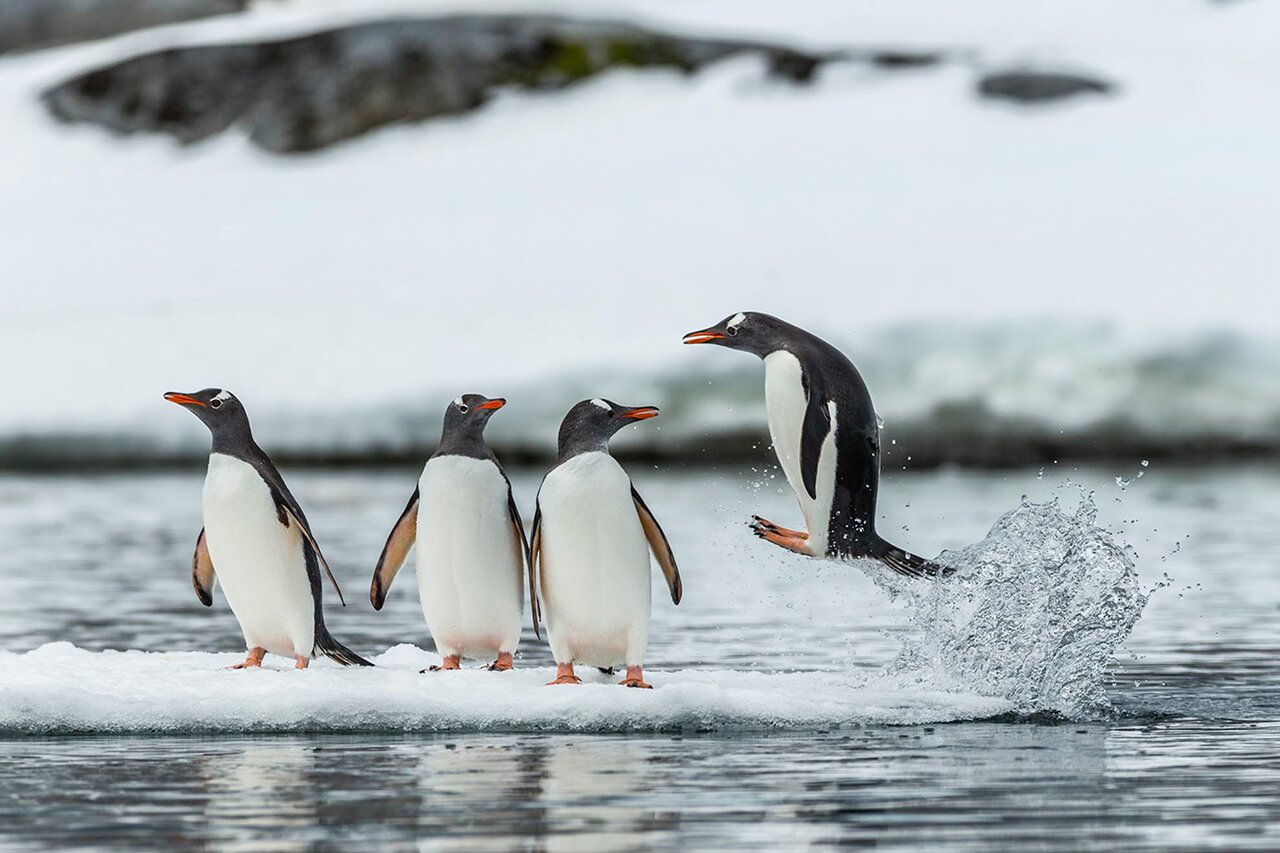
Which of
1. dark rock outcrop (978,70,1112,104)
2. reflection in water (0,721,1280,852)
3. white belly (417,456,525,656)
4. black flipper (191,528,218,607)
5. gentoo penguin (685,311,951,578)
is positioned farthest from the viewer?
dark rock outcrop (978,70,1112,104)

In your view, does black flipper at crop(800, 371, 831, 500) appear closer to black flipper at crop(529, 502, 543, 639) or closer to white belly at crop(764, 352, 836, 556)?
white belly at crop(764, 352, 836, 556)

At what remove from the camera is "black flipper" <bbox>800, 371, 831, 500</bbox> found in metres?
8.42

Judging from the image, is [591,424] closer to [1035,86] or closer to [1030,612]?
[1030,612]

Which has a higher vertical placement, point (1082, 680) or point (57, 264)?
point (57, 264)

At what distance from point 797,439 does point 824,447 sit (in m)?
0.10

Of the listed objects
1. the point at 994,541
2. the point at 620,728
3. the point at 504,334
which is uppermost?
the point at 504,334

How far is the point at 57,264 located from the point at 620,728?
27.0 m

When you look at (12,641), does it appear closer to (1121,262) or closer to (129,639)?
(129,639)

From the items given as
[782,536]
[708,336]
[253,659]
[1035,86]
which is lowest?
[253,659]

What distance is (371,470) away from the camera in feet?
92.6

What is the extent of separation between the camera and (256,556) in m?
8.34

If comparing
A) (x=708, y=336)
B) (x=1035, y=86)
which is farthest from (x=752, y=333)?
(x=1035, y=86)

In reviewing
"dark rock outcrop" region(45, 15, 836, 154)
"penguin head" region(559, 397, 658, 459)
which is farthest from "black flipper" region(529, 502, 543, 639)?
"dark rock outcrop" region(45, 15, 836, 154)

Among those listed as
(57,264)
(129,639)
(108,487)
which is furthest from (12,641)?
(57,264)
